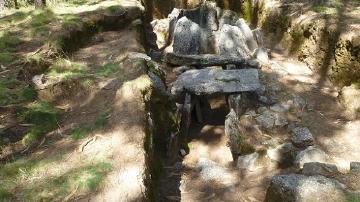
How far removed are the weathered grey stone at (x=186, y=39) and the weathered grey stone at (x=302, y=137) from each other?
14.2ft

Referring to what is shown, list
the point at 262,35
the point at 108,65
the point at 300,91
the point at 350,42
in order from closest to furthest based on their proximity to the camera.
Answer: the point at 108,65 → the point at 350,42 → the point at 300,91 → the point at 262,35

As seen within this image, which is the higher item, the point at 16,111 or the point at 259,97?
the point at 16,111

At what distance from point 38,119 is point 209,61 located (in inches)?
207

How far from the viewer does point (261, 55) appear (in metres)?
10.7

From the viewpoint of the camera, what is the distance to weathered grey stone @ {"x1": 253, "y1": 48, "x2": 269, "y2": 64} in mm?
10526

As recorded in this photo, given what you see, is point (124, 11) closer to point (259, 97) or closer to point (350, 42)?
point (259, 97)

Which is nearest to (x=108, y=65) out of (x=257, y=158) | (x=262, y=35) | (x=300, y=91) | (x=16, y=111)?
(x=16, y=111)

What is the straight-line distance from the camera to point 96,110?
5.73 m

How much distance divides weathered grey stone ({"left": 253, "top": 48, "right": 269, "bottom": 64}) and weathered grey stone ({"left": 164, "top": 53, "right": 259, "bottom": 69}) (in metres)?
0.55

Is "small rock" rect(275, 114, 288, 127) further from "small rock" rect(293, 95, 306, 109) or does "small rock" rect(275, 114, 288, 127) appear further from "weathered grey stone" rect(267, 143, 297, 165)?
"weathered grey stone" rect(267, 143, 297, 165)

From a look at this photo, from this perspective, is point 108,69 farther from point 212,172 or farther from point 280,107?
point 280,107

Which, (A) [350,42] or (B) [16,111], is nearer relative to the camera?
(B) [16,111]

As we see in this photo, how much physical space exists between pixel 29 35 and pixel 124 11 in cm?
302

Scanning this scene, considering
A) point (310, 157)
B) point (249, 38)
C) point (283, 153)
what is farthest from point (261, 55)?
point (310, 157)
